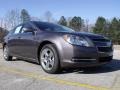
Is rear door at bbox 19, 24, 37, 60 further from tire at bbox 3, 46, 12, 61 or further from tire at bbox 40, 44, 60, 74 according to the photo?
tire at bbox 3, 46, 12, 61

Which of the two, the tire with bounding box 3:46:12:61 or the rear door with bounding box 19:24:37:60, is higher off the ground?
the rear door with bounding box 19:24:37:60

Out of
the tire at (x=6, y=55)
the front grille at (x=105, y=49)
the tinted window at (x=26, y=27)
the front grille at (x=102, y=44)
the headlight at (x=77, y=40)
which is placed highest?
the tinted window at (x=26, y=27)

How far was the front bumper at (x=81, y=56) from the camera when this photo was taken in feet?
23.3

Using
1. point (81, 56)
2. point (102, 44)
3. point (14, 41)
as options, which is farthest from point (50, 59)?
point (14, 41)

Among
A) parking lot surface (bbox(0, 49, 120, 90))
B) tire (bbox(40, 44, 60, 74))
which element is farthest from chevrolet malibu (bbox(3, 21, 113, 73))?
parking lot surface (bbox(0, 49, 120, 90))

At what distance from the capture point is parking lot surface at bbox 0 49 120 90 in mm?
6024

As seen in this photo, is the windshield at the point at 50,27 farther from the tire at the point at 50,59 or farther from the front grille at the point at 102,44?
the front grille at the point at 102,44

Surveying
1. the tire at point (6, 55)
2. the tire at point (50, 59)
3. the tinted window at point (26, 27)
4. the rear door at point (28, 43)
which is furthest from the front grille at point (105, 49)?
the tire at point (6, 55)

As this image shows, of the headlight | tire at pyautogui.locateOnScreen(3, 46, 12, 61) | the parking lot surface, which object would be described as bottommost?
the parking lot surface

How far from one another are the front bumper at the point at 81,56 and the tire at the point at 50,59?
229 millimetres

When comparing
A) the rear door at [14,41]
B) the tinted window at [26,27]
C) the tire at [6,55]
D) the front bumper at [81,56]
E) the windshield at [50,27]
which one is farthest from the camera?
the tire at [6,55]

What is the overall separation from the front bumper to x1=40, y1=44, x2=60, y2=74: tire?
0.75 feet

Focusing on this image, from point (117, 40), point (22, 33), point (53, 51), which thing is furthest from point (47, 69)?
point (117, 40)

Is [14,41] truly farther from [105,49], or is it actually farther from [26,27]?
[105,49]
